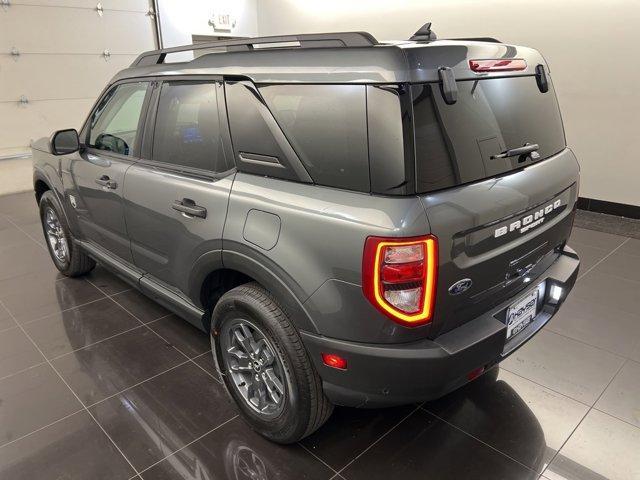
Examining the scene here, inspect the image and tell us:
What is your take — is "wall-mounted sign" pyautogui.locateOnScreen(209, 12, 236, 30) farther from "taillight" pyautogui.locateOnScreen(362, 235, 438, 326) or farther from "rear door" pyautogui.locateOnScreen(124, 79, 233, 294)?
"taillight" pyautogui.locateOnScreen(362, 235, 438, 326)

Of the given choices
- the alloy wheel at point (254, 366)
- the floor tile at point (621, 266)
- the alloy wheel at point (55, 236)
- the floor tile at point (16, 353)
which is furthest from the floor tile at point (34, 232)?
the floor tile at point (621, 266)

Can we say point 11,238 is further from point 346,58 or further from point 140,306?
point 346,58

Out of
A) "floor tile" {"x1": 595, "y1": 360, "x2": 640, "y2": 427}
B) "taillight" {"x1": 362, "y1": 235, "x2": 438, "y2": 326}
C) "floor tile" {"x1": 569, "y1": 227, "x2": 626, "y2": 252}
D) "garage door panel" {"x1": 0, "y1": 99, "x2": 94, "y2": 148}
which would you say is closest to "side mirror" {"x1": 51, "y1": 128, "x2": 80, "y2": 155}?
"taillight" {"x1": 362, "y1": 235, "x2": 438, "y2": 326}

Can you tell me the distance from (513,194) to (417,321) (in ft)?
1.87

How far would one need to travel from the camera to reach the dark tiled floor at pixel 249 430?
1854 mm

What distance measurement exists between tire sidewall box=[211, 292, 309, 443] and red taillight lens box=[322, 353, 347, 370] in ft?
0.45

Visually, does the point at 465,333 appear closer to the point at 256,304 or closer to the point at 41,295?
the point at 256,304

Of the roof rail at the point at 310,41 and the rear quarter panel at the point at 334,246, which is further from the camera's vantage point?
the roof rail at the point at 310,41

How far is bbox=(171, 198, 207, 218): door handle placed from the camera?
1.94 meters

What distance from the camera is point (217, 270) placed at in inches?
78.7

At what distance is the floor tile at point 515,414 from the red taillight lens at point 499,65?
1441mm

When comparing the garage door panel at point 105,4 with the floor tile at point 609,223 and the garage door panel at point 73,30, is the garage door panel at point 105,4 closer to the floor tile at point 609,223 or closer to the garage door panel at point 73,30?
the garage door panel at point 73,30

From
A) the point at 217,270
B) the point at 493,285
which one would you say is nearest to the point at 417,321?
the point at 493,285

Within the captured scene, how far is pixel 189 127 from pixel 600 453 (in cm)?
220
